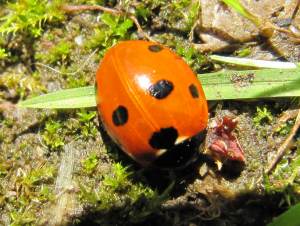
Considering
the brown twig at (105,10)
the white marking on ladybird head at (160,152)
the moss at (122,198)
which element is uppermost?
the brown twig at (105,10)

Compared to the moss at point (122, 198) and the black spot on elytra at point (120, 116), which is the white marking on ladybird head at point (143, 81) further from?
the moss at point (122, 198)

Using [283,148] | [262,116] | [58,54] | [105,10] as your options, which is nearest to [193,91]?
[262,116]

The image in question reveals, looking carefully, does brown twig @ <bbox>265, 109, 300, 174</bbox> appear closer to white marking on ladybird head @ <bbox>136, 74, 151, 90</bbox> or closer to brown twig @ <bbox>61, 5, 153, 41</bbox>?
white marking on ladybird head @ <bbox>136, 74, 151, 90</bbox>

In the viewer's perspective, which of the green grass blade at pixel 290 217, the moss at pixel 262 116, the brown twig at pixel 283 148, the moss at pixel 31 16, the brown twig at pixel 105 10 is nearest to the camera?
the green grass blade at pixel 290 217

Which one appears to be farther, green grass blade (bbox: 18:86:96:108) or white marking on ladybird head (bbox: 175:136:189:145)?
green grass blade (bbox: 18:86:96:108)

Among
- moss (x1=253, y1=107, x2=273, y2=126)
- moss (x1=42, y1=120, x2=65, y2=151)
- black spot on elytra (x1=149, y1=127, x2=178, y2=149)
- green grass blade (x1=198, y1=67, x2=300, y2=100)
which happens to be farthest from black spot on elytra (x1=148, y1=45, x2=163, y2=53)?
moss (x1=42, y1=120, x2=65, y2=151)

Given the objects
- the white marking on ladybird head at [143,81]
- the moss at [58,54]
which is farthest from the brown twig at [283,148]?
the moss at [58,54]

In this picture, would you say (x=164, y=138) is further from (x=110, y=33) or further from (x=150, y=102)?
(x=110, y=33)
